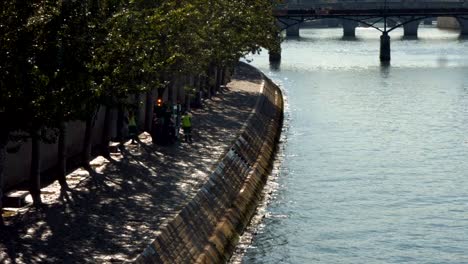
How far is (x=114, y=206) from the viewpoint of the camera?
34531mm

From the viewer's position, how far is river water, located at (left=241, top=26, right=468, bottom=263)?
39.5m

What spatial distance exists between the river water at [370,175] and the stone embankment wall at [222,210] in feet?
3.29

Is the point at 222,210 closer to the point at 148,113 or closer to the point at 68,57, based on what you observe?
the point at 68,57

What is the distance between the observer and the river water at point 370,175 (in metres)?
39.5

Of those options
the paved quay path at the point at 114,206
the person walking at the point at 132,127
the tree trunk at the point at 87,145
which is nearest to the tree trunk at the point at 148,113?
the paved quay path at the point at 114,206

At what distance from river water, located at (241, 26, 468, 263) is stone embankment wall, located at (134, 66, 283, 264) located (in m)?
1.00

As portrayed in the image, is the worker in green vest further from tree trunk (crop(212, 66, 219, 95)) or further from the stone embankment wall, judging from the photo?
tree trunk (crop(212, 66, 219, 95))

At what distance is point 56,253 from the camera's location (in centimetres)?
2803

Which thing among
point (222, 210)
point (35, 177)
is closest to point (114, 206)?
point (35, 177)

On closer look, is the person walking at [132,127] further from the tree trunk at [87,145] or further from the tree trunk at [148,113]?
the tree trunk at [87,145]

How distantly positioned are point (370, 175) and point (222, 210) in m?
18.3

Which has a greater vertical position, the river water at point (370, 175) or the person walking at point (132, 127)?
the person walking at point (132, 127)

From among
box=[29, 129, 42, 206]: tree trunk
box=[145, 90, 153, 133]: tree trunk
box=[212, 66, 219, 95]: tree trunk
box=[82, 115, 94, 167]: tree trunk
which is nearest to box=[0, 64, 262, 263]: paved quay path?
box=[29, 129, 42, 206]: tree trunk

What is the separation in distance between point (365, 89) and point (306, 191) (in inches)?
2293
